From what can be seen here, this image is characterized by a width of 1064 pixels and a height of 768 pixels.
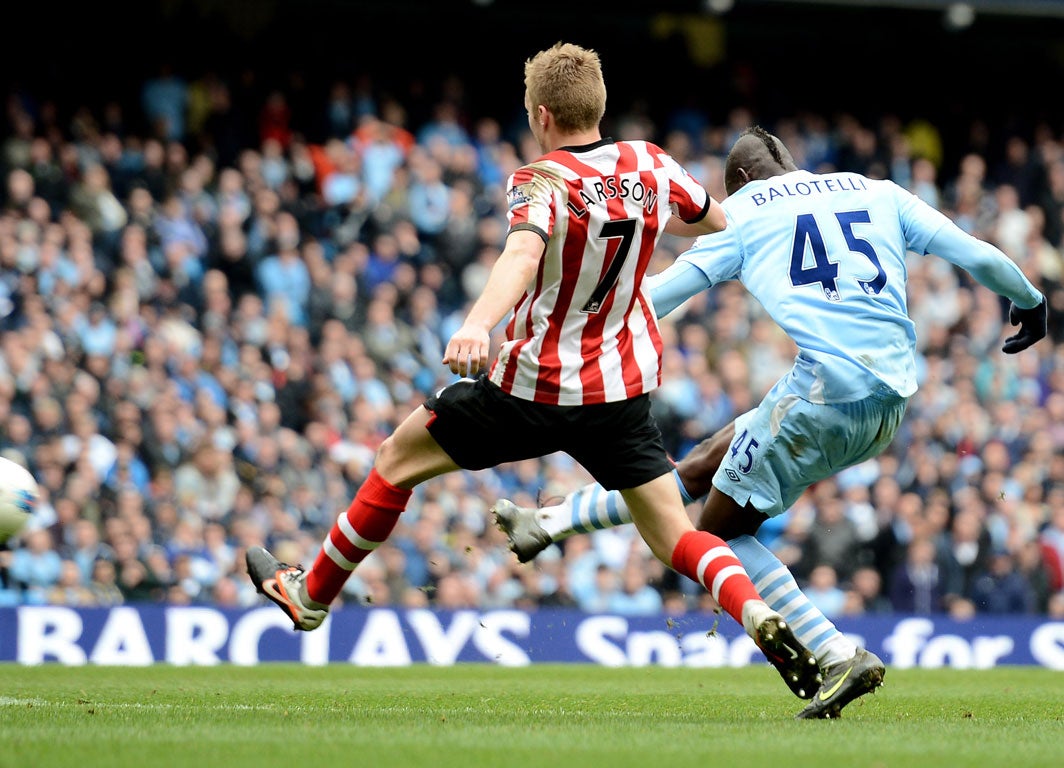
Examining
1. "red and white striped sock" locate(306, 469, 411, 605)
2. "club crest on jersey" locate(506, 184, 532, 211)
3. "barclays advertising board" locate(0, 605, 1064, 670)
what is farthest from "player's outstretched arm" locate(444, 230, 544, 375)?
"barclays advertising board" locate(0, 605, 1064, 670)

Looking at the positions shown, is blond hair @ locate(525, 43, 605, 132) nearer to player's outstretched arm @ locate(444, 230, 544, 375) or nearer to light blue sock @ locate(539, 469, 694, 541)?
player's outstretched arm @ locate(444, 230, 544, 375)

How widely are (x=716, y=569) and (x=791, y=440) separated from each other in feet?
3.47

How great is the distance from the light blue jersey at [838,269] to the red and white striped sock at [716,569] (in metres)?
1.04

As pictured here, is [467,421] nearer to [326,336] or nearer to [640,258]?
[640,258]

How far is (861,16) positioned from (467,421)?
1617 cm

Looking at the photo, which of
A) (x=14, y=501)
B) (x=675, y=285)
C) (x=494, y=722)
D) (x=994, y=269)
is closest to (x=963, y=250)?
(x=994, y=269)

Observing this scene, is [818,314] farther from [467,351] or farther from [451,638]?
[451,638]

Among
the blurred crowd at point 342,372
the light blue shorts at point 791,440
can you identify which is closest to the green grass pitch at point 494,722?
the light blue shorts at point 791,440

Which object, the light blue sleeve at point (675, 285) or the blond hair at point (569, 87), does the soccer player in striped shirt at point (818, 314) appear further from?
the blond hair at point (569, 87)

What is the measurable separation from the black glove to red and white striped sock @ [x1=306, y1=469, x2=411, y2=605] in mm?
2810

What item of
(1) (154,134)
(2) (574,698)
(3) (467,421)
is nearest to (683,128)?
(1) (154,134)

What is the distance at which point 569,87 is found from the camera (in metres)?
6.09

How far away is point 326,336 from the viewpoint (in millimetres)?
15602

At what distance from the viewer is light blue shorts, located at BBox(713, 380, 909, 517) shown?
7.04m
